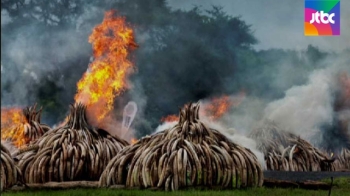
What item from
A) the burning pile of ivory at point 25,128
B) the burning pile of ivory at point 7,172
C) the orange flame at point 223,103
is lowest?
the burning pile of ivory at point 7,172

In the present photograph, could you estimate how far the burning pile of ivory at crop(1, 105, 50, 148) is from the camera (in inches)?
309

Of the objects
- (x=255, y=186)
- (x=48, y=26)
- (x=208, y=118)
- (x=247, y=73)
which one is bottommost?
(x=255, y=186)

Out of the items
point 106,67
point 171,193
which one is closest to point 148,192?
point 171,193

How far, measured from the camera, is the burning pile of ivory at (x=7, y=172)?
777cm

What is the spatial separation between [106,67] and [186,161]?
1.58 metres

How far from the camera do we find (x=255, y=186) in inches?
313

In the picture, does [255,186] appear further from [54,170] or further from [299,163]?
[54,170]

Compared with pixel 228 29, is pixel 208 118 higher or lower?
lower

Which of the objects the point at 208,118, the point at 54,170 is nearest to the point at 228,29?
the point at 208,118

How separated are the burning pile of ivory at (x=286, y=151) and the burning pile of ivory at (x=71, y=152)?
1819mm

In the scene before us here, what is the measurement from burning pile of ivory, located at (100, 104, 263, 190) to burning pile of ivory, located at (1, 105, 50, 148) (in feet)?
3.32

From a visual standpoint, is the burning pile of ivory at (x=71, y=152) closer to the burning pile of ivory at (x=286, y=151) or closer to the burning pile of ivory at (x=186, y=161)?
the burning pile of ivory at (x=186, y=161)

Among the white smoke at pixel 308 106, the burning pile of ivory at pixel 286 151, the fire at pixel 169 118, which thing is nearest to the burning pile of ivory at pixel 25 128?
the fire at pixel 169 118

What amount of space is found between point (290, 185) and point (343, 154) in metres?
0.81
